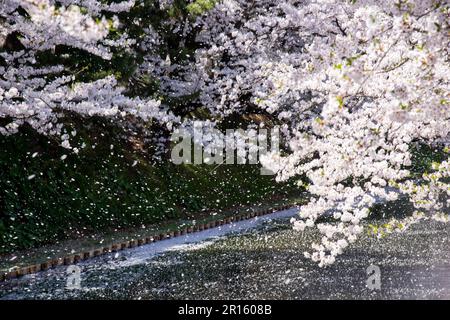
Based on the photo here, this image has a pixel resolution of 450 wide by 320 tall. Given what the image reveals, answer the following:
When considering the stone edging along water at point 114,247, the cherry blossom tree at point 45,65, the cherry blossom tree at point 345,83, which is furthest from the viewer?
the cherry blossom tree at point 45,65

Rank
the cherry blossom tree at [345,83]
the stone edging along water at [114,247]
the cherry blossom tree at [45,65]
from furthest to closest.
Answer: the cherry blossom tree at [45,65] → the stone edging along water at [114,247] → the cherry blossom tree at [345,83]

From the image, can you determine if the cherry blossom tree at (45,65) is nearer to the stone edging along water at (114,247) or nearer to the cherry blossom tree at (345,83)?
the stone edging along water at (114,247)

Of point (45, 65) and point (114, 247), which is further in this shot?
point (45, 65)

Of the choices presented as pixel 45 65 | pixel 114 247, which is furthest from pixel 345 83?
pixel 45 65

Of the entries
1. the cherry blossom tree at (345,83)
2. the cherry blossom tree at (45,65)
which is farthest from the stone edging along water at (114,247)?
the cherry blossom tree at (345,83)

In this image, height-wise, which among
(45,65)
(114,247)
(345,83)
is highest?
(45,65)

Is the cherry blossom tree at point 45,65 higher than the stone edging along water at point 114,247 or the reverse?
higher

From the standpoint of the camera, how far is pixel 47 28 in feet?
52.9

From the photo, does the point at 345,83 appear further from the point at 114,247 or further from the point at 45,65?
the point at 45,65

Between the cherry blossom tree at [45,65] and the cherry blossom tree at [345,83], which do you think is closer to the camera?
the cherry blossom tree at [345,83]
